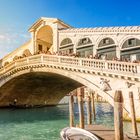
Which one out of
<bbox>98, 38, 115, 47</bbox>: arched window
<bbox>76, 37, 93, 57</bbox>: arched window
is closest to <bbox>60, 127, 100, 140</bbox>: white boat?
<bbox>98, 38, 115, 47</bbox>: arched window

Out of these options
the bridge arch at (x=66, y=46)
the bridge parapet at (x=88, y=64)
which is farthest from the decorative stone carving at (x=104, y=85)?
the bridge arch at (x=66, y=46)

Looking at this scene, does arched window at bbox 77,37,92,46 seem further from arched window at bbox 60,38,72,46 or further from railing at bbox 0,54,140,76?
railing at bbox 0,54,140,76

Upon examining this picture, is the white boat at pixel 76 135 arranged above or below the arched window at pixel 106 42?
below

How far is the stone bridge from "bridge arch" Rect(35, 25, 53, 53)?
3.21m

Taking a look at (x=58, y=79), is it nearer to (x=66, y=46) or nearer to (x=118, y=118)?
(x=66, y=46)

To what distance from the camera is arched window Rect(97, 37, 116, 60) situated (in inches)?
722

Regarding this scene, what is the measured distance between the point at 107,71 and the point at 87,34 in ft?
20.9

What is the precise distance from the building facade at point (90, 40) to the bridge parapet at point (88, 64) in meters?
1.02

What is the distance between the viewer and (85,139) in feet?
25.8

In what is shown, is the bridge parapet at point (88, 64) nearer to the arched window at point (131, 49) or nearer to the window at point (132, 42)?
the arched window at point (131, 49)

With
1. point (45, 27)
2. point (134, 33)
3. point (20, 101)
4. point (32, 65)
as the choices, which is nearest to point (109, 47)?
→ point (134, 33)

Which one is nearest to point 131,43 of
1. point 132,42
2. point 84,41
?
point 132,42

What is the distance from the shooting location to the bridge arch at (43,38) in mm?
24812

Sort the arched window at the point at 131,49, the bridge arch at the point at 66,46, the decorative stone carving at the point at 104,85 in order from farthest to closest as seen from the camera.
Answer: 1. the bridge arch at the point at 66,46
2. the arched window at the point at 131,49
3. the decorative stone carving at the point at 104,85
